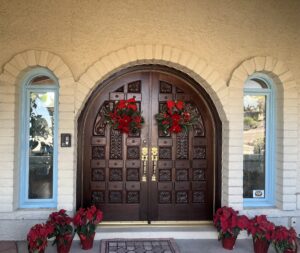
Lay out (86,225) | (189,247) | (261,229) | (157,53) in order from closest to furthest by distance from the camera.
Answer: (261,229)
(86,225)
(189,247)
(157,53)

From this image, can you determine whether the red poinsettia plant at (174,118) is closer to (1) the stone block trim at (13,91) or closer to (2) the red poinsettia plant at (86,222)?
(1) the stone block trim at (13,91)

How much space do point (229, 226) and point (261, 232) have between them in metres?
0.38

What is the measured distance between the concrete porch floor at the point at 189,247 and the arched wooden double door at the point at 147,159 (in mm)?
576

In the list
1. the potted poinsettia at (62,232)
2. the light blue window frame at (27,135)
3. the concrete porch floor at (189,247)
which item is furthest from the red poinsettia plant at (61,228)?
the light blue window frame at (27,135)

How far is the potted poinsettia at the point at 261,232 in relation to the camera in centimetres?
445

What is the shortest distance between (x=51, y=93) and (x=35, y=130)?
564 millimetres

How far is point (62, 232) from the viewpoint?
4375 millimetres

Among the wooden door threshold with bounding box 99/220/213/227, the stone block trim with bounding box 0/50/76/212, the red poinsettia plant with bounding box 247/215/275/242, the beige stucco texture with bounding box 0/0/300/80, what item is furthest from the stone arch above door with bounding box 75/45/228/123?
the wooden door threshold with bounding box 99/220/213/227

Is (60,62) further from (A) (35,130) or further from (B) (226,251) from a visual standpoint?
(B) (226,251)

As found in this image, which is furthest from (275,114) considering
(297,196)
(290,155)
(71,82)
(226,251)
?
(71,82)

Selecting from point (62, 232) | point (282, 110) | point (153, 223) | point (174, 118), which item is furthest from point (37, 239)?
point (282, 110)

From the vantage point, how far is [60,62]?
194 inches

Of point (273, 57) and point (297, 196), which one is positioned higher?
point (273, 57)

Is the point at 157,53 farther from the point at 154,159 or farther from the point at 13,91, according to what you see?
the point at 13,91
